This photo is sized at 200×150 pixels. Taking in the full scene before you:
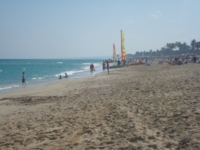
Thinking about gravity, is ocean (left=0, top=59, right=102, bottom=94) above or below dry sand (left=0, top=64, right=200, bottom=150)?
below

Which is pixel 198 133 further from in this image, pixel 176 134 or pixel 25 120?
pixel 25 120

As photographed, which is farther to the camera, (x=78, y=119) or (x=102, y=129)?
(x=78, y=119)

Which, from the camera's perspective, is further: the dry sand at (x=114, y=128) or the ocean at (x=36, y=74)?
the ocean at (x=36, y=74)

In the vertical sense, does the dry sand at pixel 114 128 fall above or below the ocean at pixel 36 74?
above

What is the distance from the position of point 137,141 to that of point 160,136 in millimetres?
500

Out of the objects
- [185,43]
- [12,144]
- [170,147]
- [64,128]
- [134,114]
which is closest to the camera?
[170,147]

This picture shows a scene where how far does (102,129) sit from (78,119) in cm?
138

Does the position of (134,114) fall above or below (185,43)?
below

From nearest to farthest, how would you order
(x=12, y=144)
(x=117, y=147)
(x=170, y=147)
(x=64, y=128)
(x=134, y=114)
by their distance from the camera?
(x=170, y=147)
(x=117, y=147)
(x=12, y=144)
(x=64, y=128)
(x=134, y=114)

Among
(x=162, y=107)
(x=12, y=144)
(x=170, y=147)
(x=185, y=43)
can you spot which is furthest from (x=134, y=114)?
(x=185, y=43)

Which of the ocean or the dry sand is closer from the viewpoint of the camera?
the dry sand

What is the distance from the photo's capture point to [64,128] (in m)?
5.68

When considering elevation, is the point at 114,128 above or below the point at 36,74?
above

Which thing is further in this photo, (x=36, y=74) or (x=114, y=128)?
(x=36, y=74)
